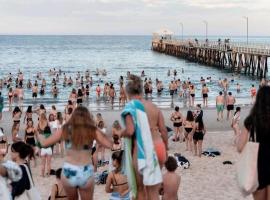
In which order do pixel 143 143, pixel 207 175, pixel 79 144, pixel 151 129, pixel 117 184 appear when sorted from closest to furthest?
1. pixel 143 143
2. pixel 79 144
3. pixel 151 129
4. pixel 117 184
5. pixel 207 175

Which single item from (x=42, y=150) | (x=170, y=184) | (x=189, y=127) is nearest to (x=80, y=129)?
(x=170, y=184)

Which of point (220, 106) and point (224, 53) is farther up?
point (220, 106)

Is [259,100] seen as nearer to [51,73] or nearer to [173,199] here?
[173,199]

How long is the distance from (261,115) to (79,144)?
5.28ft

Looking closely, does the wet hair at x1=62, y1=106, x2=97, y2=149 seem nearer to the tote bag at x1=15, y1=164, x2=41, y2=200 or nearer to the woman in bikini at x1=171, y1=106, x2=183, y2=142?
the tote bag at x1=15, y1=164, x2=41, y2=200

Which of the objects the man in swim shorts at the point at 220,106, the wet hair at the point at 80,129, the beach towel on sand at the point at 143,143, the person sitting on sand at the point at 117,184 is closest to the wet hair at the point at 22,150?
the wet hair at the point at 80,129

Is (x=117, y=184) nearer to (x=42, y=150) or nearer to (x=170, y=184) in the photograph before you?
(x=170, y=184)

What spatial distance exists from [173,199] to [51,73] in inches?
1943

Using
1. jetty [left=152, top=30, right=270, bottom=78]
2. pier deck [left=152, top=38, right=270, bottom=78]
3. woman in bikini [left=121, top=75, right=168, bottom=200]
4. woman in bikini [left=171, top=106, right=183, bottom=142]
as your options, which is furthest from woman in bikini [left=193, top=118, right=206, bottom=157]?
pier deck [left=152, top=38, right=270, bottom=78]

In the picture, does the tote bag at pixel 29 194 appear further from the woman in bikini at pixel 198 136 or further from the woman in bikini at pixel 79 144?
the woman in bikini at pixel 198 136

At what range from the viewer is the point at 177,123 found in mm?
15852

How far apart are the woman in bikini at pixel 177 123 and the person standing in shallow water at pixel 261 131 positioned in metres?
11.3

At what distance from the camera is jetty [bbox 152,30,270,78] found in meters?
49.9

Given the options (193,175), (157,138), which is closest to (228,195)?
(193,175)
